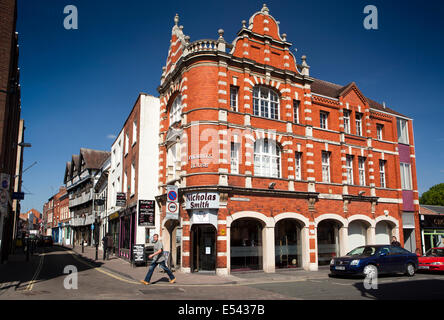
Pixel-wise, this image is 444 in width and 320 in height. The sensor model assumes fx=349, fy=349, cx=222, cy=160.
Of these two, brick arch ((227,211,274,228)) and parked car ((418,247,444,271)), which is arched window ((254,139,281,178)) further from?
parked car ((418,247,444,271))

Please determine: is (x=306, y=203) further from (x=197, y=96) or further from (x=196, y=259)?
(x=197, y=96)

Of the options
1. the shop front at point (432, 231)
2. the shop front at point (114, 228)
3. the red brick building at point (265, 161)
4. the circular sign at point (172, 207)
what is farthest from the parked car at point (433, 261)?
the shop front at point (114, 228)

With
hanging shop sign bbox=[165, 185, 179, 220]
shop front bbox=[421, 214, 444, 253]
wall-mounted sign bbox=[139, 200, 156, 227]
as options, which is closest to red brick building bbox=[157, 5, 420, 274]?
wall-mounted sign bbox=[139, 200, 156, 227]

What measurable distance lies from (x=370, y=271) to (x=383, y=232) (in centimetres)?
1114

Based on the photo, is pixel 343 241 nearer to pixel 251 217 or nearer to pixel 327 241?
pixel 327 241

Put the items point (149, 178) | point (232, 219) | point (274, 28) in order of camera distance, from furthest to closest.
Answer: point (149, 178) → point (274, 28) → point (232, 219)

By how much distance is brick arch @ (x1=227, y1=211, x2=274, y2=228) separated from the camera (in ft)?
59.3

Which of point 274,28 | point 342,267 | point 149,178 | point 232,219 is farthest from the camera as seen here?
point 149,178

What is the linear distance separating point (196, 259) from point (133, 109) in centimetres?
1437

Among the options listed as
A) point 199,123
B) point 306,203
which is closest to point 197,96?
point 199,123

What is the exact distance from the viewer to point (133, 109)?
27672 mm

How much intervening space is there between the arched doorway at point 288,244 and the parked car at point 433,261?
638cm

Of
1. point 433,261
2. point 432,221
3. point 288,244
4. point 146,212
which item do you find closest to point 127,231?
point 146,212

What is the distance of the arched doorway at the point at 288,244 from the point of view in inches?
792
